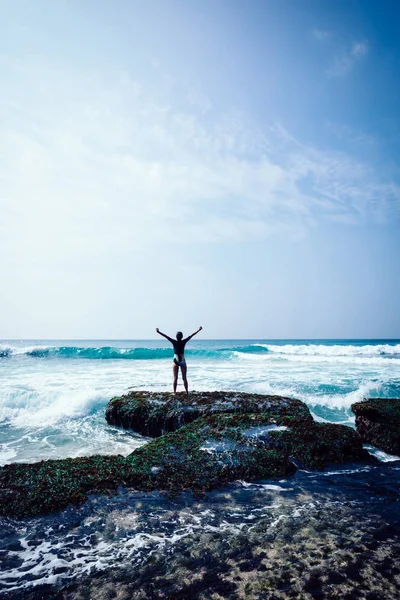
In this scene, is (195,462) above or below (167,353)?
above

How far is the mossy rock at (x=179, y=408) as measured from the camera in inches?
329

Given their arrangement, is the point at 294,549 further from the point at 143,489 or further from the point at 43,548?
the point at 43,548

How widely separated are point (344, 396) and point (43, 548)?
1196cm

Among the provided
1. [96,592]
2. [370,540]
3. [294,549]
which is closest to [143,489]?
[96,592]

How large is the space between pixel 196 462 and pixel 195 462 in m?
0.02

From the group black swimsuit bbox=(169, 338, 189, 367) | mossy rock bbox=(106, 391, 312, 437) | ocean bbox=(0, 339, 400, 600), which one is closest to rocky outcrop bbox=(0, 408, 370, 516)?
ocean bbox=(0, 339, 400, 600)

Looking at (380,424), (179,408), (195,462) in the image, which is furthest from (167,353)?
(195,462)

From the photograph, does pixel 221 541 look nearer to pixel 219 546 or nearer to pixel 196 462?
pixel 219 546

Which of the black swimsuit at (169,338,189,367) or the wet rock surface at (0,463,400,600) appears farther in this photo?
→ the black swimsuit at (169,338,189,367)

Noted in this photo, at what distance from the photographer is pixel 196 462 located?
5.26 metres

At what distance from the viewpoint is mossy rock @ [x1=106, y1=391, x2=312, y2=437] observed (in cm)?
837

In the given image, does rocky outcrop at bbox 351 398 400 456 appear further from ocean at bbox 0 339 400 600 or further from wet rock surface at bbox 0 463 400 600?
wet rock surface at bbox 0 463 400 600

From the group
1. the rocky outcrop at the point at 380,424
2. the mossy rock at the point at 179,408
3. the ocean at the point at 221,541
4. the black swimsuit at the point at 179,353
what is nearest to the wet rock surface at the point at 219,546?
the ocean at the point at 221,541

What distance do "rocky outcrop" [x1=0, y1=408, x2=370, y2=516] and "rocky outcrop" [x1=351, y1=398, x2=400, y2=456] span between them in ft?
4.22
